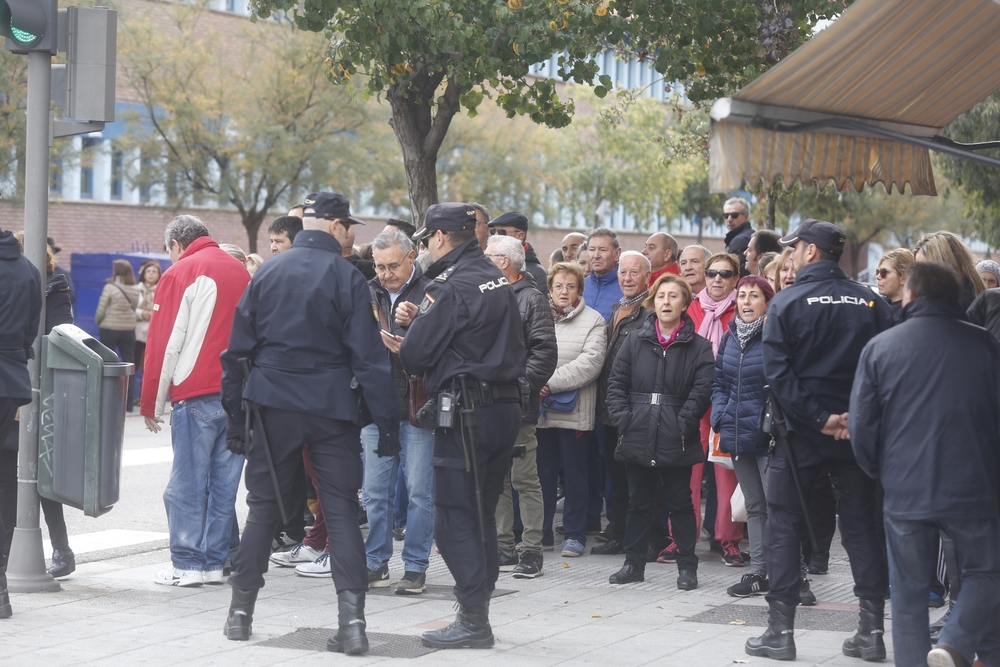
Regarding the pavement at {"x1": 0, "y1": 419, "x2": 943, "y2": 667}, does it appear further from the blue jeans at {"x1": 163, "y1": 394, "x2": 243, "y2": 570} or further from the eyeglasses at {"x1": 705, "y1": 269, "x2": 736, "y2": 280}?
the eyeglasses at {"x1": 705, "y1": 269, "x2": 736, "y2": 280}

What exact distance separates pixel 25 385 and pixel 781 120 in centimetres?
411

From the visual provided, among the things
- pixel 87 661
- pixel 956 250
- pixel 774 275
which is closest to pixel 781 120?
pixel 956 250

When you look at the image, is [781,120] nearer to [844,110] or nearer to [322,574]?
[844,110]

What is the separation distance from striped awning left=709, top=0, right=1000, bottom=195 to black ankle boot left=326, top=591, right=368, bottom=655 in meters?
2.58

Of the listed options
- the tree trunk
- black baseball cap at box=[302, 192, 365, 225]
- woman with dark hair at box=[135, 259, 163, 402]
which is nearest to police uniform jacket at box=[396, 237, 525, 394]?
black baseball cap at box=[302, 192, 365, 225]

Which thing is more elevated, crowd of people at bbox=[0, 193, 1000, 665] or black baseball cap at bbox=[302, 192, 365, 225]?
black baseball cap at bbox=[302, 192, 365, 225]

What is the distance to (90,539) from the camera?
30.9ft

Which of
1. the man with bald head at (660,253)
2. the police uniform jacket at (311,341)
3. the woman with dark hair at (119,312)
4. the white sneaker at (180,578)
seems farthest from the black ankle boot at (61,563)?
the woman with dark hair at (119,312)

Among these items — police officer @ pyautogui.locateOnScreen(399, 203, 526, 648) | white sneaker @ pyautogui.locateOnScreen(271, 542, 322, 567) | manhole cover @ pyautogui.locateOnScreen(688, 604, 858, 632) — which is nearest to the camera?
police officer @ pyautogui.locateOnScreen(399, 203, 526, 648)

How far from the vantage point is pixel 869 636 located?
240 inches

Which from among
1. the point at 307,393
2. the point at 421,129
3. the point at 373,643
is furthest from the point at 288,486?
the point at 421,129

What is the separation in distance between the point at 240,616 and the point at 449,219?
7.23ft

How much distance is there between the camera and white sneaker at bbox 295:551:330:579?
26.2 ft

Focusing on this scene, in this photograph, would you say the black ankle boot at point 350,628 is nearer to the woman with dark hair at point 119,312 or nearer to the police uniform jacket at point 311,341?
the police uniform jacket at point 311,341
